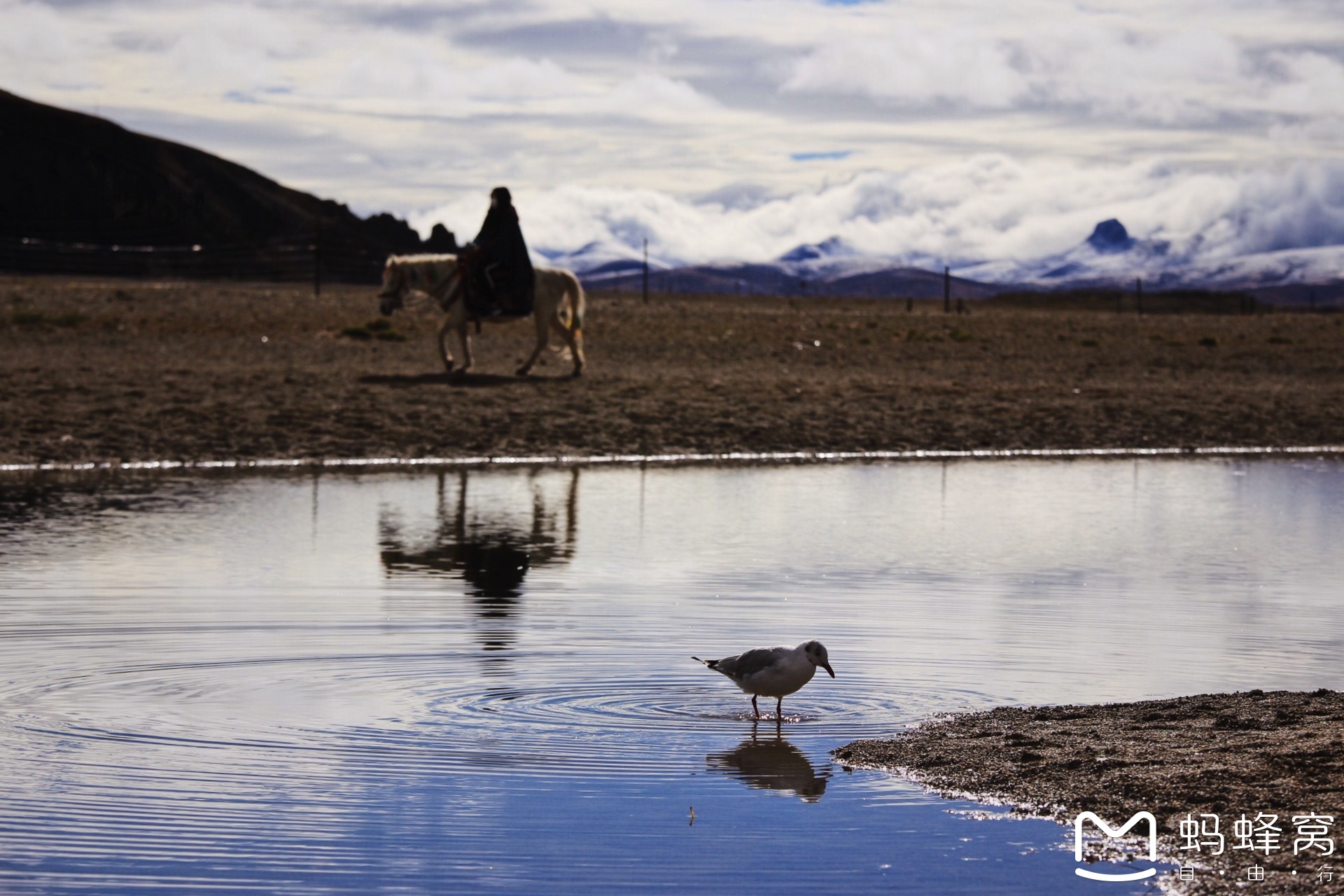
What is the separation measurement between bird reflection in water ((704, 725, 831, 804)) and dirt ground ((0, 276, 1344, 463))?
500 inches

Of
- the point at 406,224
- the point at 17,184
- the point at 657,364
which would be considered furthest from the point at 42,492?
the point at 406,224

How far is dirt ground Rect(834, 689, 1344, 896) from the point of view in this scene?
590cm

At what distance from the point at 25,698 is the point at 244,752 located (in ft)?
4.83

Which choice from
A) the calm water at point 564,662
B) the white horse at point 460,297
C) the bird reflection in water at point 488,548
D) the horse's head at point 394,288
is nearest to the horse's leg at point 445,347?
the white horse at point 460,297

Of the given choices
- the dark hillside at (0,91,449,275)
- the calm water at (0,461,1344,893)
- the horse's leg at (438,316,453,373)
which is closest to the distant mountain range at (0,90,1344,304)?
the dark hillside at (0,91,449,275)

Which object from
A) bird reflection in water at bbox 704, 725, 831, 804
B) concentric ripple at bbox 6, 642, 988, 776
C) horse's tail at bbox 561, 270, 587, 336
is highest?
horse's tail at bbox 561, 270, 587, 336

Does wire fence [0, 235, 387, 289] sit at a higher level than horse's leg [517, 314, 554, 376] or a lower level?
higher

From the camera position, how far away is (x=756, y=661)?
8133 millimetres

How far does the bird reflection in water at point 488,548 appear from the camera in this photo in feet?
36.2

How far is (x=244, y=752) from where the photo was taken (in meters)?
7.41

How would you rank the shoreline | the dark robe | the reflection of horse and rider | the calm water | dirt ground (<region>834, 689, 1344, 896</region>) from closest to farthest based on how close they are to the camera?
dirt ground (<region>834, 689, 1344, 896</region>) → the calm water → the reflection of horse and rider → the shoreline → the dark robe

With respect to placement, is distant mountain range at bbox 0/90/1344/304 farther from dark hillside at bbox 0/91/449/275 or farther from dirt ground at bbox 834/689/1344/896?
dirt ground at bbox 834/689/1344/896

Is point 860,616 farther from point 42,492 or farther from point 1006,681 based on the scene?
point 42,492

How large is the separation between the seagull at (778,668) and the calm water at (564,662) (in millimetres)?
194
